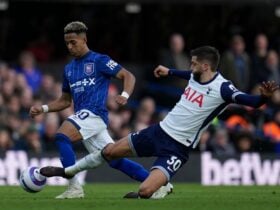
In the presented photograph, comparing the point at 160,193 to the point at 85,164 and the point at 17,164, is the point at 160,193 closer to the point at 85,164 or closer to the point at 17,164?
the point at 85,164

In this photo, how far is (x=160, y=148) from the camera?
14812mm

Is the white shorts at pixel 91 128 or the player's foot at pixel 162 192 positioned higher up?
the white shorts at pixel 91 128

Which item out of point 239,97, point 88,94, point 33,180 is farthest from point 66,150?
point 239,97

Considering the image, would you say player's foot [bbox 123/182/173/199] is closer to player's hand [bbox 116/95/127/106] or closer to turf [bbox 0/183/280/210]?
turf [bbox 0/183/280/210]

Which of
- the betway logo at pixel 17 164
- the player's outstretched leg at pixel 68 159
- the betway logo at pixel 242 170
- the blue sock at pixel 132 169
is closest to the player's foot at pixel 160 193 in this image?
the blue sock at pixel 132 169

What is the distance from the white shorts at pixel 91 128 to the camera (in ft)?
50.5

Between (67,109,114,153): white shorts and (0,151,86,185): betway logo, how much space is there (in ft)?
20.6

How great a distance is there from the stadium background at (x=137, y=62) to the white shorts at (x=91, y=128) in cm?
649

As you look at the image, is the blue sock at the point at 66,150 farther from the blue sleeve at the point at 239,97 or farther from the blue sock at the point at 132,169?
the blue sleeve at the point at 239,97

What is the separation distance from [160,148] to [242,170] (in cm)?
819

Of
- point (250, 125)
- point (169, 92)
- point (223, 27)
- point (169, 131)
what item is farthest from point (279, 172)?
point (169, 131)

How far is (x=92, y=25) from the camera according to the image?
28.0 m

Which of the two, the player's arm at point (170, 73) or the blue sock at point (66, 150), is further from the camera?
the player's arm at point (170, 73)

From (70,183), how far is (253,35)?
13358 millimetres
